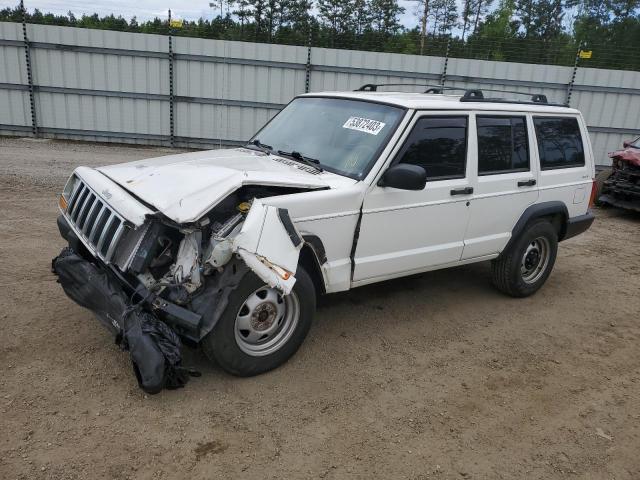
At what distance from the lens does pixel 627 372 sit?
425 centimetres

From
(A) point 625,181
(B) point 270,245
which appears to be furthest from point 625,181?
(B) point 270,245

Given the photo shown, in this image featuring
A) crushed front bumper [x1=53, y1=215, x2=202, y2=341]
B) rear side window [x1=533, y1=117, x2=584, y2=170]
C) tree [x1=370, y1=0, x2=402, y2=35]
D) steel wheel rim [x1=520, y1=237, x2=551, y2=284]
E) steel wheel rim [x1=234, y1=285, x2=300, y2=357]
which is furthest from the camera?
tree [x1=370, y1=0, x2=402, y2=35]

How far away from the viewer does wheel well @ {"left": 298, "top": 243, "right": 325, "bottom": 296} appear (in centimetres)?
372

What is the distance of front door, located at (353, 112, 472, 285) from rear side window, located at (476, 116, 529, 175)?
0.75ft

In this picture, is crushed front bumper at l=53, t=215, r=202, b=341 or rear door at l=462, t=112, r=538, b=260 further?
rear door at l=462, t=112, r=538, b=260

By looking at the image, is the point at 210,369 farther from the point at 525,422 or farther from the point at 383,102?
the point at 383,102

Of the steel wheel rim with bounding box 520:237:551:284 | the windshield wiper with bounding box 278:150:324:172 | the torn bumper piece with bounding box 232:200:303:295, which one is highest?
the windshield wiper with bounding box 278:150:324:172

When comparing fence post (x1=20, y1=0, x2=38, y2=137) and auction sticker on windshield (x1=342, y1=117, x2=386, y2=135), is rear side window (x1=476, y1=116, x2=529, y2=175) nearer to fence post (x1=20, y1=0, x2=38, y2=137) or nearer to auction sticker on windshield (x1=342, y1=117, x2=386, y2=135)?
auction sticker on windshield (x1=342, y1=117, x2=386, y2=135)

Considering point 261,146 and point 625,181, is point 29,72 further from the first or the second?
point 625,181

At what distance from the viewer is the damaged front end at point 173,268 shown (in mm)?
3168

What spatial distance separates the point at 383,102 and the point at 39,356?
128 inches

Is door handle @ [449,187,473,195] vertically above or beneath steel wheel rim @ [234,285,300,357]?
above

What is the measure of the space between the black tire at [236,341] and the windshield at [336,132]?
996 mm

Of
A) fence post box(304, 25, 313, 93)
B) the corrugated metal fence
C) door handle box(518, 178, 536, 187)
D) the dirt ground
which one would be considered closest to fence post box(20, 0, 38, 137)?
the corrugated metal fence
